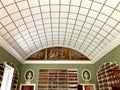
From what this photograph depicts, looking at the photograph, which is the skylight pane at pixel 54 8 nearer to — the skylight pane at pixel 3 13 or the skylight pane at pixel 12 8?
the skylight pane at pixel 12 8

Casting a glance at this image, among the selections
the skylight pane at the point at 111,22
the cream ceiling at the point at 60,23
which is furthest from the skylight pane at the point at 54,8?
the skylight pane at the point at 111,22

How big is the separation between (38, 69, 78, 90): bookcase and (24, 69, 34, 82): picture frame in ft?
1.85

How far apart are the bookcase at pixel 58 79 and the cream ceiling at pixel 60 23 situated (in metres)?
1.91

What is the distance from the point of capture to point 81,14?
598cm

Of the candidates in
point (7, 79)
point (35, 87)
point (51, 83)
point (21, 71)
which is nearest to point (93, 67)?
point (51, 83)

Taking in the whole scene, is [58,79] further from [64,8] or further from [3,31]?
[64,8]

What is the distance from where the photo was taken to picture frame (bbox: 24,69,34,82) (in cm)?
871

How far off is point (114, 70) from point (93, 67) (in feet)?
11.1

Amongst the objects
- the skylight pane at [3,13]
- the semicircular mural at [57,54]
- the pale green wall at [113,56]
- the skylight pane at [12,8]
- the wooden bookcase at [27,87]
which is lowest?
the wooden bookcase at [27,87]

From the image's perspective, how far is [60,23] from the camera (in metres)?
6.95

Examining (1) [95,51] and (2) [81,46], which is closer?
(1) [95,51]

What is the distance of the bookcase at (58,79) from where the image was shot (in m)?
8.53

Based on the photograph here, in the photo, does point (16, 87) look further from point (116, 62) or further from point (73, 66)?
point (116, 62)

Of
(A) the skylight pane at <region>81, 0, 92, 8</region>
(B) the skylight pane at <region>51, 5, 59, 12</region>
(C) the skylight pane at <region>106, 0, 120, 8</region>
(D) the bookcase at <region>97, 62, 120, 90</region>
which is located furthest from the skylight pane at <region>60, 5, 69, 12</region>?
(D) the bookcase at <region>97, 62, 120, 90</region>
